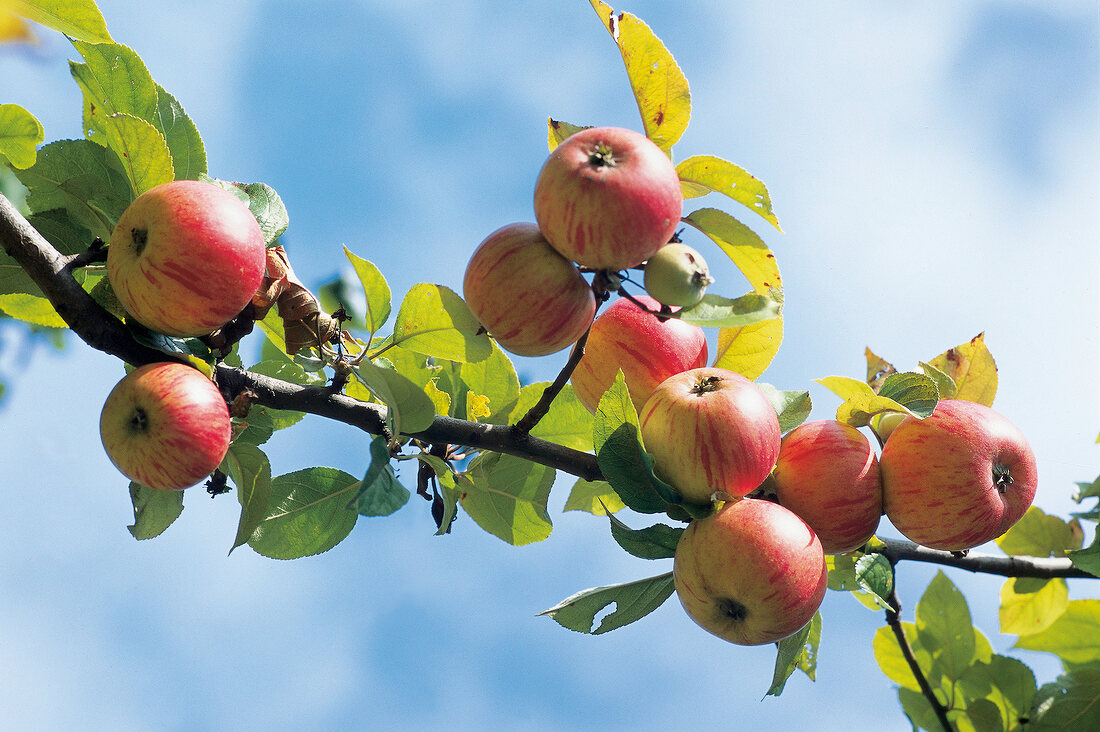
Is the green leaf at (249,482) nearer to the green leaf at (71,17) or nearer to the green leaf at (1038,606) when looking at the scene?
the green leaf at (71,17)

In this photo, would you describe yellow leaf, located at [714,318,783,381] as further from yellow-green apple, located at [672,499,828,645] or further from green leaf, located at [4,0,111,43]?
green leaf, located at [4,0,111,43]

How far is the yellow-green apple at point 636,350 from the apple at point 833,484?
36cm

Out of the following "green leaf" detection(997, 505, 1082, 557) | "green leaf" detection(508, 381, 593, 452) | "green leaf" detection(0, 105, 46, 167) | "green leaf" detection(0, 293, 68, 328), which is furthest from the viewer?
"green leaf" detection(997, 505, 1082, 557)

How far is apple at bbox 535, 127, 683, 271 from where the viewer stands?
1630mm

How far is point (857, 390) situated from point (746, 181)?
62cm

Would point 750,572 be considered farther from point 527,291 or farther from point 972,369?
point 972,369

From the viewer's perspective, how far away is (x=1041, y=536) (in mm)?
3408

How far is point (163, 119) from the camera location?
2.08 metres

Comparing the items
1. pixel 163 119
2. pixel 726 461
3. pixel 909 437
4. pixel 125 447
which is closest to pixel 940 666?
pixel 909 437

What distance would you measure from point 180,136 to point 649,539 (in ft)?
4.95

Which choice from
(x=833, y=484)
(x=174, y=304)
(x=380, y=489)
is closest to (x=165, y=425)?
(x=174, y=304)

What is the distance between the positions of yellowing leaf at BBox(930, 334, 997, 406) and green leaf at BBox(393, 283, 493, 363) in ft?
4.39

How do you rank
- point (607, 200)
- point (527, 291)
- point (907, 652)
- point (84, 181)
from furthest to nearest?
point (907, 652)
point (84, 181)
point (527, 291)
point (607, 200)

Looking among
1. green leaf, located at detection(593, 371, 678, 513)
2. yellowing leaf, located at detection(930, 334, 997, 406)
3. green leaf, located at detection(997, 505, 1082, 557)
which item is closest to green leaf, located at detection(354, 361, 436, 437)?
green leaf, located at detection(593, 371, 678, 513)
